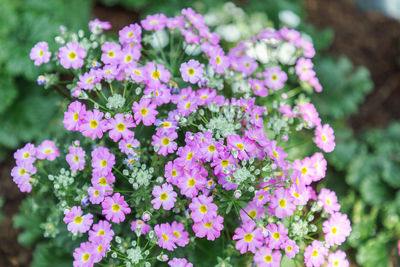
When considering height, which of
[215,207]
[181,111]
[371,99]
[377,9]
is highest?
[377,9]

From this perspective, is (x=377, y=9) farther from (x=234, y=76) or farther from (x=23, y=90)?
(x=23, y=90)

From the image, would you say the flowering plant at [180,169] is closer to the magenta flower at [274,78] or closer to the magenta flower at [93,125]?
the magenta flower at [93,125]

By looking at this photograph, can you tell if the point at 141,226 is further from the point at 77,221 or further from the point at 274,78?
the point at 274,78

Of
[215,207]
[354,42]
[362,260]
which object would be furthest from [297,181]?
[354,42]

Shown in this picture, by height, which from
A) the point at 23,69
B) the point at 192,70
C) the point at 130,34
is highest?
the point at 23,69

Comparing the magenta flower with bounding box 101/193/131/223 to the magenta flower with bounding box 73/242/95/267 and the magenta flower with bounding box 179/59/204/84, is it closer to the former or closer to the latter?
the magenta flower with bounding box 73/242/95/267

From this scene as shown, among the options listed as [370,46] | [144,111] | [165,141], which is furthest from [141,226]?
[370,46]
